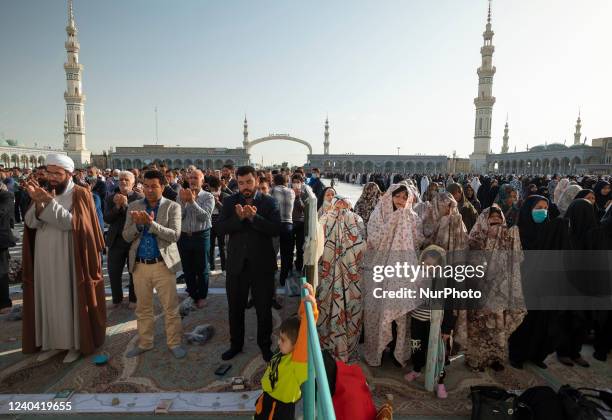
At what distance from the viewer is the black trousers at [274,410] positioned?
71.2 inches

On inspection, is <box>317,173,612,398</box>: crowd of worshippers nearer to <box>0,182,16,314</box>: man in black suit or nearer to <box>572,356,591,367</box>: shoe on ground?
<box>572,356,591,367</box>: shoe on ground

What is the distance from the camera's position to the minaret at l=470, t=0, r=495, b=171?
5725 centimetres

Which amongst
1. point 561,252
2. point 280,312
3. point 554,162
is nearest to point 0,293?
point 280,312

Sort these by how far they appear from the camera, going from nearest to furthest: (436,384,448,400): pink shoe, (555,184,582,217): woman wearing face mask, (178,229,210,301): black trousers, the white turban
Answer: (436,384,448,400): pink shoe, the white turban, (178,229,210,301): black trousers, (555,184,582,217): woman wearing face mask

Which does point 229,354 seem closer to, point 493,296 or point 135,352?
point 135,352

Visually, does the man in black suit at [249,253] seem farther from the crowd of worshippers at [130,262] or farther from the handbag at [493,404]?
the handbag at [493,404]

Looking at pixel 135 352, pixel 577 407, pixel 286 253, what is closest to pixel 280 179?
pixel 286 253

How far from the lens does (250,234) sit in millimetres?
3043

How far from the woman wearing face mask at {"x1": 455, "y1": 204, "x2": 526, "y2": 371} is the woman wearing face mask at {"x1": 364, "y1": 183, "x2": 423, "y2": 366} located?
526 millimetres

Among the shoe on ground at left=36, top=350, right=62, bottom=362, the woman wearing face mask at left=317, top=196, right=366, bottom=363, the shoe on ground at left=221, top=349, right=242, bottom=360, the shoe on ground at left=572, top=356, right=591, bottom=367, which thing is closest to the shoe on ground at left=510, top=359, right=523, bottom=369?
the shoe on ground at left=572, top=356, right=591, bottom=367

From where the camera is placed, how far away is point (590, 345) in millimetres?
3615

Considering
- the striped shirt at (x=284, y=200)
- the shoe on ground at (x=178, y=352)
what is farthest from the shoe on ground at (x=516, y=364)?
the striped shirt at (x=284, y=200)

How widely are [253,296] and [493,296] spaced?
6.85ft

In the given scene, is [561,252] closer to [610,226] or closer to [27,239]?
[610,226]
